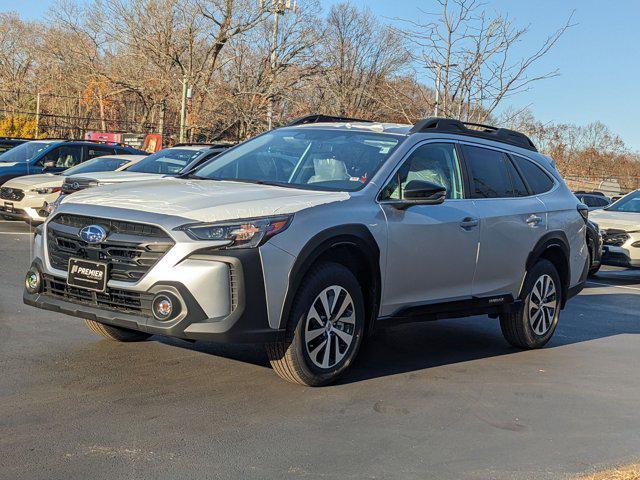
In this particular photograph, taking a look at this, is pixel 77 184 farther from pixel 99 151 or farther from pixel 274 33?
pixel 274 33

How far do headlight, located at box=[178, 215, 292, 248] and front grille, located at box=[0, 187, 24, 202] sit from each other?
10896mm

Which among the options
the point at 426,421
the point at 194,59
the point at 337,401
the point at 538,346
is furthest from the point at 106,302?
the point at 194,59

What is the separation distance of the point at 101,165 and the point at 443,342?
980 cm

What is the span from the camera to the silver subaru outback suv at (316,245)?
5.24 meters

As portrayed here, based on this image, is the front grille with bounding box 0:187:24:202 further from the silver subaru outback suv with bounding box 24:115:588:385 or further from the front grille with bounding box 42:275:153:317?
the front grille with bounding box 42:275:153:317

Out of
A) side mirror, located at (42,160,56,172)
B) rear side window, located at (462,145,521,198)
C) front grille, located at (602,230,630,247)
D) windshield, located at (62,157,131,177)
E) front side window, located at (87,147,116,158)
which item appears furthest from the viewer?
front side window, located at (87,147,116,158)

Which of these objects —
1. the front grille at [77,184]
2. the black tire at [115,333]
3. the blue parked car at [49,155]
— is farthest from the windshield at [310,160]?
the blue parked car at [49,155]

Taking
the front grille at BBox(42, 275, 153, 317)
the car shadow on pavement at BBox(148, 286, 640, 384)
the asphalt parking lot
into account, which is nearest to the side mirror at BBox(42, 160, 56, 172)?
the asphalt parking lot

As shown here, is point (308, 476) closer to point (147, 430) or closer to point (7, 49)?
point (147, 430)

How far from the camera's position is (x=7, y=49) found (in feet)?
192

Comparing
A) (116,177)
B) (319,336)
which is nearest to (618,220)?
(116,177)

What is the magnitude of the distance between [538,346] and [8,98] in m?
55.5

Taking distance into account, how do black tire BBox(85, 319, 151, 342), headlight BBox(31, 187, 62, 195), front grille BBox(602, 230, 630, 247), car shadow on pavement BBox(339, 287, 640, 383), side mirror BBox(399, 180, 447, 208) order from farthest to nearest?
headlight BBox(31, 187, 62, 195)
front grille BBox(602, 230, 630, 247)
car shadow on pavement BBox(339, 287, 640, 383)
black tire BBox(85, 319, 151, 342)
side mirror BBox(399, 180, 447, 208)

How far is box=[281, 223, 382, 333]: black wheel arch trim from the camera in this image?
5.45 m
